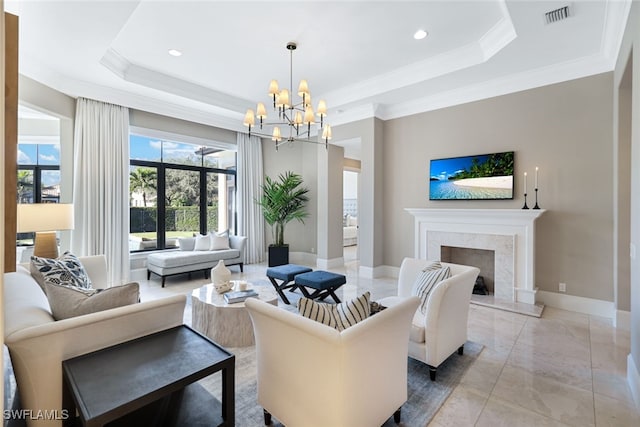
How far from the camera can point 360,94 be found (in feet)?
17.0

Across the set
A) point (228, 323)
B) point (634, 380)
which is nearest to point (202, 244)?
point (228, 323)

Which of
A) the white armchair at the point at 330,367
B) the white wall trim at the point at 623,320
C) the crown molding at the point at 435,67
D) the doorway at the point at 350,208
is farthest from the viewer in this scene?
the doorway at the point at 350,208

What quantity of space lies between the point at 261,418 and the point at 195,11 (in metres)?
3.77

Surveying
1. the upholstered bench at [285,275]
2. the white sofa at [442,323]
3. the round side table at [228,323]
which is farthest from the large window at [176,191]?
the white sofa at [442,323]

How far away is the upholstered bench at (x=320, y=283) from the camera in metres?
3.86

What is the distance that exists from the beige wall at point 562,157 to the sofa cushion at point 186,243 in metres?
4.83

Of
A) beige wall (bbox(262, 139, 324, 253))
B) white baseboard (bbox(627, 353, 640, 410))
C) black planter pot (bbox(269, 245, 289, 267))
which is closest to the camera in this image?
white baseboard (bbox(627, 353, 640, 410))

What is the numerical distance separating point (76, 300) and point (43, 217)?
1.85 metres

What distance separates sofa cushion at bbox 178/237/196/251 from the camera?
19.3 ft

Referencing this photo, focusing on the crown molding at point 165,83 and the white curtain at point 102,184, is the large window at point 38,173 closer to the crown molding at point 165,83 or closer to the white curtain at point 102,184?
the white curtain at point 102,184

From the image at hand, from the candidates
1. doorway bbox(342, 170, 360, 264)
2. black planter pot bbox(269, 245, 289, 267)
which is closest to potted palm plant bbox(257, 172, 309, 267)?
black planter pot bbox(269, 245, 289, 267)

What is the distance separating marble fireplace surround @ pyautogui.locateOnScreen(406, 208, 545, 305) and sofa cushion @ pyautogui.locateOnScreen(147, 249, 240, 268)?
375cm

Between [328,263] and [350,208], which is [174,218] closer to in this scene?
[328,263]

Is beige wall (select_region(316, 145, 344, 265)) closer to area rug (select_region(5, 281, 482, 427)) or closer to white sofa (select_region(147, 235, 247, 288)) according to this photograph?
white sofa (select_region(147, 235, 247, 288))
